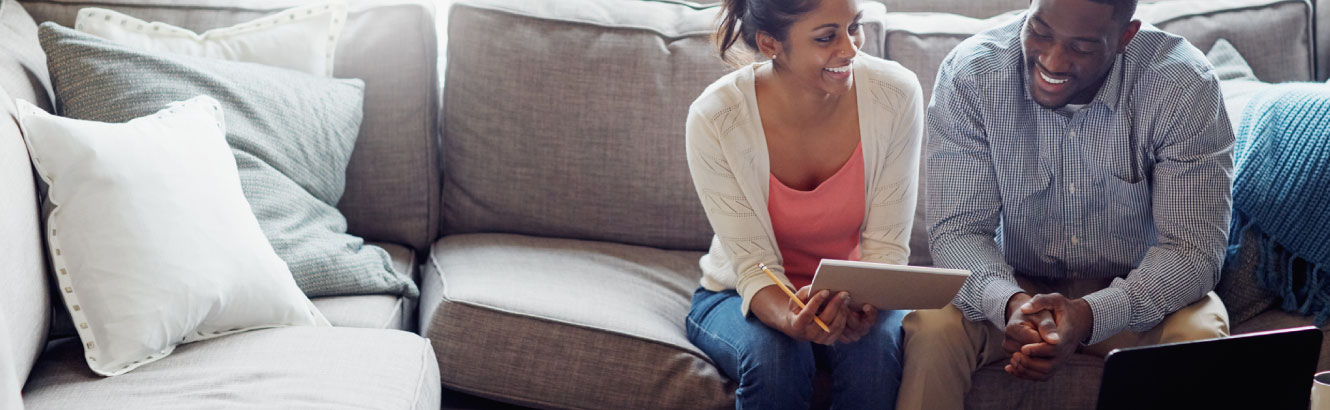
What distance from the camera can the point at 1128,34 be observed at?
162cm

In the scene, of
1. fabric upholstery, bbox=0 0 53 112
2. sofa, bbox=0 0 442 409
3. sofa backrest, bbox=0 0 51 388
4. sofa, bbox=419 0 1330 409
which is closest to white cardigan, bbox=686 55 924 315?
sofa, bbox=419 0 1330 409

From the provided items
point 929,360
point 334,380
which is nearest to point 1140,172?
point 929,360

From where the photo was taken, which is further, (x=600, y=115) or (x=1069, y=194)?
(x=600, y=115)

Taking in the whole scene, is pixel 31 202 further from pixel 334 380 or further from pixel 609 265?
pixel 609 265

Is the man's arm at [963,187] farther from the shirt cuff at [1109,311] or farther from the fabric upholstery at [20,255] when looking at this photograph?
the fabric upholstery at [20,255]

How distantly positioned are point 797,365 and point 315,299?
0.80 meters

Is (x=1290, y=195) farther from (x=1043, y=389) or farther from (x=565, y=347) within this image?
(x=565, y=347)

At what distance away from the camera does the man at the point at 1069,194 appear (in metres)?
1.57

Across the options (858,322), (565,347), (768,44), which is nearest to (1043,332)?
(858,322)

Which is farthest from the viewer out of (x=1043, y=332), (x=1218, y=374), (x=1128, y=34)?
(x=1128, y=34)

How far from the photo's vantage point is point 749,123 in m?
A: 1.67

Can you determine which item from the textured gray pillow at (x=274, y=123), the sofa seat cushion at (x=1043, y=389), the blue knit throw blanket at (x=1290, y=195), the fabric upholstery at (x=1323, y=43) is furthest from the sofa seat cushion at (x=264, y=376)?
the fabric upholstery at (x=1323, y=43)

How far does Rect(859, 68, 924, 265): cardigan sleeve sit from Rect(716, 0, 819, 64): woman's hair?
0.20 metres

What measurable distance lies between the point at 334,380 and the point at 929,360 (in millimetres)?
839
